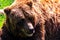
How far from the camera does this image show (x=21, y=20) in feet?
26.9

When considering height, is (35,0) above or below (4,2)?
above

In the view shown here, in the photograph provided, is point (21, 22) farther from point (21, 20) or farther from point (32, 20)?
point (32, 20)

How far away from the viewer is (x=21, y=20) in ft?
26.9

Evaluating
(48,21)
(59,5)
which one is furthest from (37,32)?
(59,5)

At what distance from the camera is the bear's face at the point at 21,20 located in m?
8.17

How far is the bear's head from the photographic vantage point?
8180mm

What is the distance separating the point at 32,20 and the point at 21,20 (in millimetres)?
279

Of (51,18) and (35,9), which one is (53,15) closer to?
(51,18)

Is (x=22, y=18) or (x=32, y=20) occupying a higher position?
(x=22, y=18)

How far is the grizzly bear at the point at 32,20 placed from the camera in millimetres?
8219

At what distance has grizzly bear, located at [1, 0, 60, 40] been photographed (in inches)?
324

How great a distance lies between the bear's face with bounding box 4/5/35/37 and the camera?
8.17 metres

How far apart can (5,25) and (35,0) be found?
107 cm

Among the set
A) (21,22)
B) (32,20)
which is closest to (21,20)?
(21,22)
